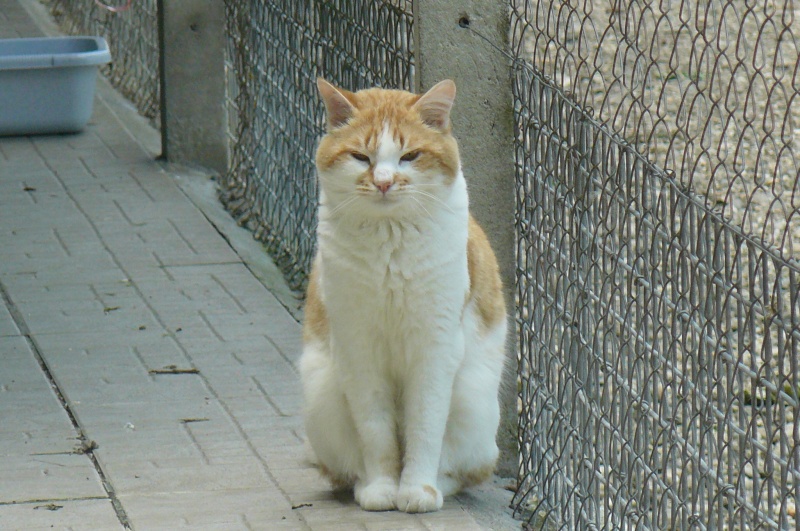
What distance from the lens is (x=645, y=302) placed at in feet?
9.83

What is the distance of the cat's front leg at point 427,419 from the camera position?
3428 mm

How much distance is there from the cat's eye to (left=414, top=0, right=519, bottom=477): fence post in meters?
0.45

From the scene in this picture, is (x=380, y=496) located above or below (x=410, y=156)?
below

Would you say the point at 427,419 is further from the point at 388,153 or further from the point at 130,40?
the point at 130,40

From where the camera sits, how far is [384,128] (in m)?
3.30

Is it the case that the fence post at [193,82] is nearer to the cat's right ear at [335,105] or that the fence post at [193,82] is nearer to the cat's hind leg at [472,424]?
the cat's right ear at [335,105]

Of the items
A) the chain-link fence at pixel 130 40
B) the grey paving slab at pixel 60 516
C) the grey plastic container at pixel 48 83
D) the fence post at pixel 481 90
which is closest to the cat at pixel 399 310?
the fence post at pixel 481 90

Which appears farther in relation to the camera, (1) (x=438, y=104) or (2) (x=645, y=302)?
(1) (x=438, y=104)

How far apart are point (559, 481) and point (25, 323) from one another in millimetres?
2651

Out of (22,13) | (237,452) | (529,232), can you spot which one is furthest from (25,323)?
(22,13)

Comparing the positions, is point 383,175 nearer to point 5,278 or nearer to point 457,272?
point 457,272

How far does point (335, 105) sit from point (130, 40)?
545 centimetres

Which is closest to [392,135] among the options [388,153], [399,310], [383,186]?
[388,153]

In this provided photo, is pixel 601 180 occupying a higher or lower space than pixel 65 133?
higher
